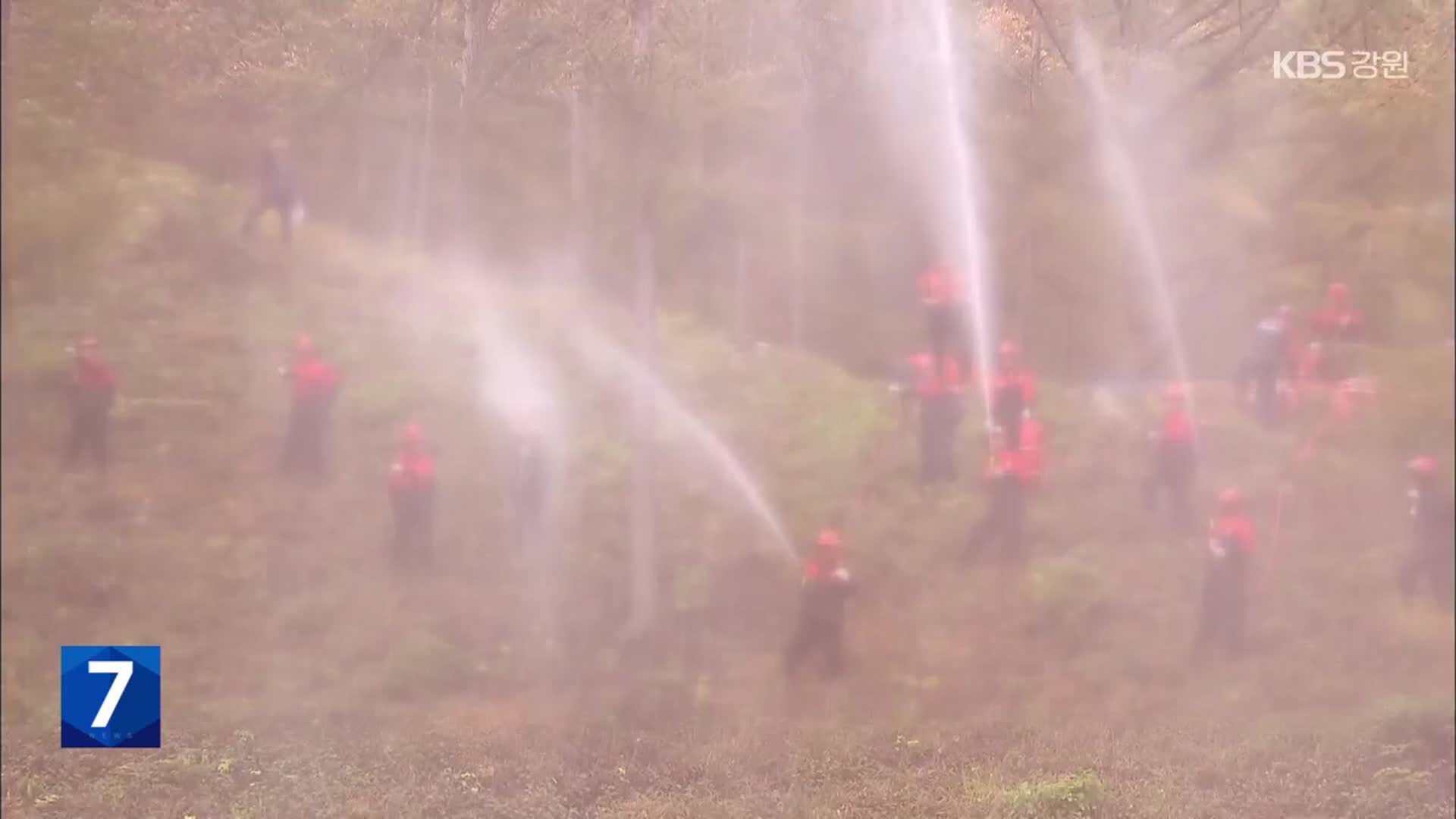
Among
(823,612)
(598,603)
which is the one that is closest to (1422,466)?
(823,612)

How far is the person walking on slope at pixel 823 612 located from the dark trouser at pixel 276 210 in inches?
132

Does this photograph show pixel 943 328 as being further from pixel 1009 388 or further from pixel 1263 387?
pixel 1263 387

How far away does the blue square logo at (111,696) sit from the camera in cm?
566

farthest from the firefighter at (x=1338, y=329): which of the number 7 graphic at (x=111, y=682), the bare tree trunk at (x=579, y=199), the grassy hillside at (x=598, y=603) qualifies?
the number 7 graphic at (x=111, y=682)

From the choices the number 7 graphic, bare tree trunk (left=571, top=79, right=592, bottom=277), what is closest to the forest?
bare tree trunk (left=571, top=79, right=592, bottom=277)

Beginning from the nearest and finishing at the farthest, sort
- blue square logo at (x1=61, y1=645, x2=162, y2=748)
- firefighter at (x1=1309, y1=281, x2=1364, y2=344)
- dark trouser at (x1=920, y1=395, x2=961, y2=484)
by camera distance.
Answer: blue square logo at (x1=61, y1=645, x2=162, y2=748) → dark trouser at (x1=920, y1=395, x2=961, y2=484) → firefighter at (x1=1309, y1=281, x2=1364, y2=344)

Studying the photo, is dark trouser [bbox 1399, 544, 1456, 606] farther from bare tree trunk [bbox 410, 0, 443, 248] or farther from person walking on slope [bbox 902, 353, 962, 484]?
bare tree trunk [bbox 410, 0, 443, 248]

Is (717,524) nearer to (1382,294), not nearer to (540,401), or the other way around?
(540,401)

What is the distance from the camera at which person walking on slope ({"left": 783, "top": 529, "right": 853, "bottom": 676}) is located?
6219 mm

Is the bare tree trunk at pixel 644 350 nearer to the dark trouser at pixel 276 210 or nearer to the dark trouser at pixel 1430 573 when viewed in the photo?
the dark trouser at pixel 276 210

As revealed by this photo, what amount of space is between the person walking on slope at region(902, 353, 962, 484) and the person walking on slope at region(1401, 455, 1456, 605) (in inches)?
114

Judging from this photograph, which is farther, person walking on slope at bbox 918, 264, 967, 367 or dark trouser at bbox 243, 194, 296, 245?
person walking on slope at bbox 918, 264, 967, 367

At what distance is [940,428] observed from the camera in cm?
652

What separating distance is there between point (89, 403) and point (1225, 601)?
253 inches
